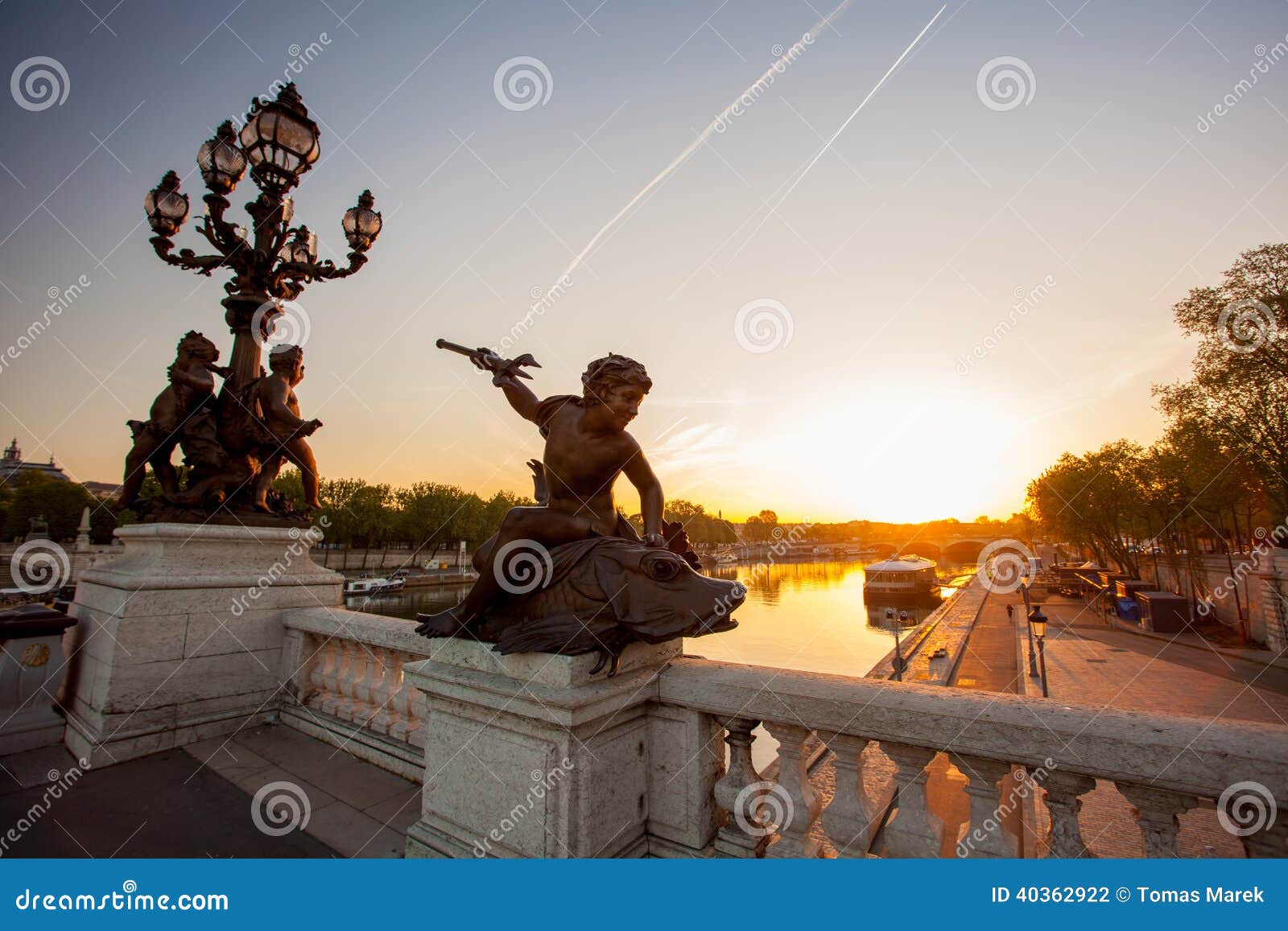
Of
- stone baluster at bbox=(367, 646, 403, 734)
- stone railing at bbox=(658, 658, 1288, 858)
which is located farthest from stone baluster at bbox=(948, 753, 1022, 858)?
stone baluster at bbox=(367, 646, 403, 734)

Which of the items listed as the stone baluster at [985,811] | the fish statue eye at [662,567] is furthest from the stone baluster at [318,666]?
the stone baluster at [985,811]

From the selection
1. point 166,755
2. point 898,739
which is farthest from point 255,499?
point 898,739

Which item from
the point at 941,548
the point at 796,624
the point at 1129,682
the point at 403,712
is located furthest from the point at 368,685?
the point at 941,548

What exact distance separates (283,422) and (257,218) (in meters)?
2.42

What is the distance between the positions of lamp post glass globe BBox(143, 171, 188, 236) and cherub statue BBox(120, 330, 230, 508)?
3.90ft

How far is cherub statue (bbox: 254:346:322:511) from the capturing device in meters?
5.40

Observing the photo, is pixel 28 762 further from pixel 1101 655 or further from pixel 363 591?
pixel 363 591

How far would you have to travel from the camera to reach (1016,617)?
1288 inches

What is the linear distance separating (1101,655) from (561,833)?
84.2 ft

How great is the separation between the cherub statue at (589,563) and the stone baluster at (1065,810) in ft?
4.15

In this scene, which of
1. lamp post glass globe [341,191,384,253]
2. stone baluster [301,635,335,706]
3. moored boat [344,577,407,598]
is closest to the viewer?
stone baluster [301,635,335,706]

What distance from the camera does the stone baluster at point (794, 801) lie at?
2.39 meters

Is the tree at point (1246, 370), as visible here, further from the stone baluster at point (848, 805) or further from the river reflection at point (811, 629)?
the stone baluster at point (848, 805)

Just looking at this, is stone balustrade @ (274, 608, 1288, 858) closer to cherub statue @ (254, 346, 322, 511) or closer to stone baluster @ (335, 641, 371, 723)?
stone baluster @ (335, 641, 371, 723)
